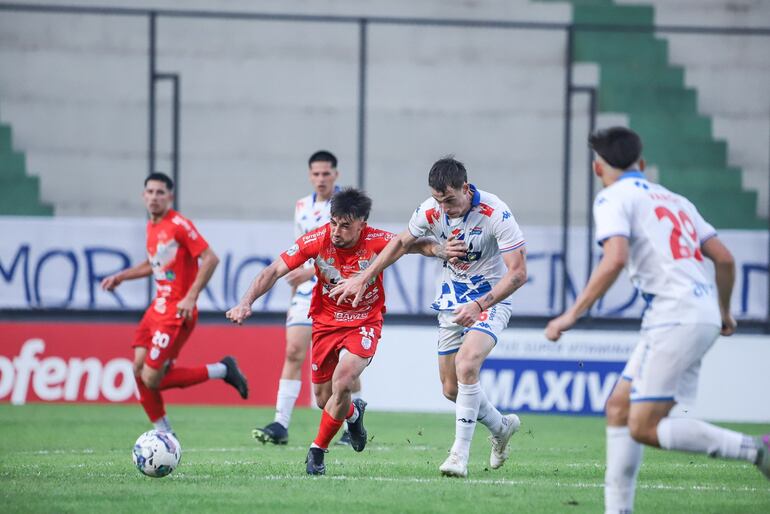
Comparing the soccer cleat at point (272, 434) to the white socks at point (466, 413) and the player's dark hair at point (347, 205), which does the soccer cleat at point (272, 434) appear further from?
the player's dark hair at point (347, 205)

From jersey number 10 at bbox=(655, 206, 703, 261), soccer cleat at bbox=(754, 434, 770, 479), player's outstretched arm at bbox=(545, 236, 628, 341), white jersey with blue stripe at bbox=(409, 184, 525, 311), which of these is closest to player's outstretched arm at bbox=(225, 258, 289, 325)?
white jersey with blue stripe at bbox=(409, 184, 525, 311)

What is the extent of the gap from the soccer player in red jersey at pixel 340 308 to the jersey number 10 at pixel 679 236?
260cm

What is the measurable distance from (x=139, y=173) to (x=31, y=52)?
8.20 feet

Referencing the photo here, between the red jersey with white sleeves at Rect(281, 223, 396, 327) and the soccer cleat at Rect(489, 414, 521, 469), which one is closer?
the red jersey with white sleeves at Rect(281, 223, 396, 327)

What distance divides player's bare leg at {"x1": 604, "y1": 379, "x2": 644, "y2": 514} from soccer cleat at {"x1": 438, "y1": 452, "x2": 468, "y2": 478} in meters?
2.21

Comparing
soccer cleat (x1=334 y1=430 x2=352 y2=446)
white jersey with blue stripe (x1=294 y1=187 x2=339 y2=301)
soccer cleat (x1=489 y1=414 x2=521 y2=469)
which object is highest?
white jersey with blue stripe (x1=294 y1=187 x2=339 y2=301)

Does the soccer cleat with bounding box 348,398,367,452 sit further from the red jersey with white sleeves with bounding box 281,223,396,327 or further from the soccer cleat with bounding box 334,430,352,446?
the soccer cleat with bounding box 334,430,352,446

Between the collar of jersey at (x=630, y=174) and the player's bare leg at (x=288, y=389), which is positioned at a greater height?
the collar of jersey at (x=630, y=174)

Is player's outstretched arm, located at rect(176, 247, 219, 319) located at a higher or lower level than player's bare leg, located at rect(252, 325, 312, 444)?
higher

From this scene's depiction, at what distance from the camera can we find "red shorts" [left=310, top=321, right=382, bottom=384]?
8039mm

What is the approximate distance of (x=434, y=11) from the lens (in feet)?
61.4

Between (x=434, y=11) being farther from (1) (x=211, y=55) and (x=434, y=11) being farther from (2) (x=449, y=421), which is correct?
(2) (x=449, y=421)

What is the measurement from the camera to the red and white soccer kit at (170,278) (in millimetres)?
10453

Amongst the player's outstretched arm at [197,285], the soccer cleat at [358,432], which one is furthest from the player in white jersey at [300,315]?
the soccer cleat at [358,432]
